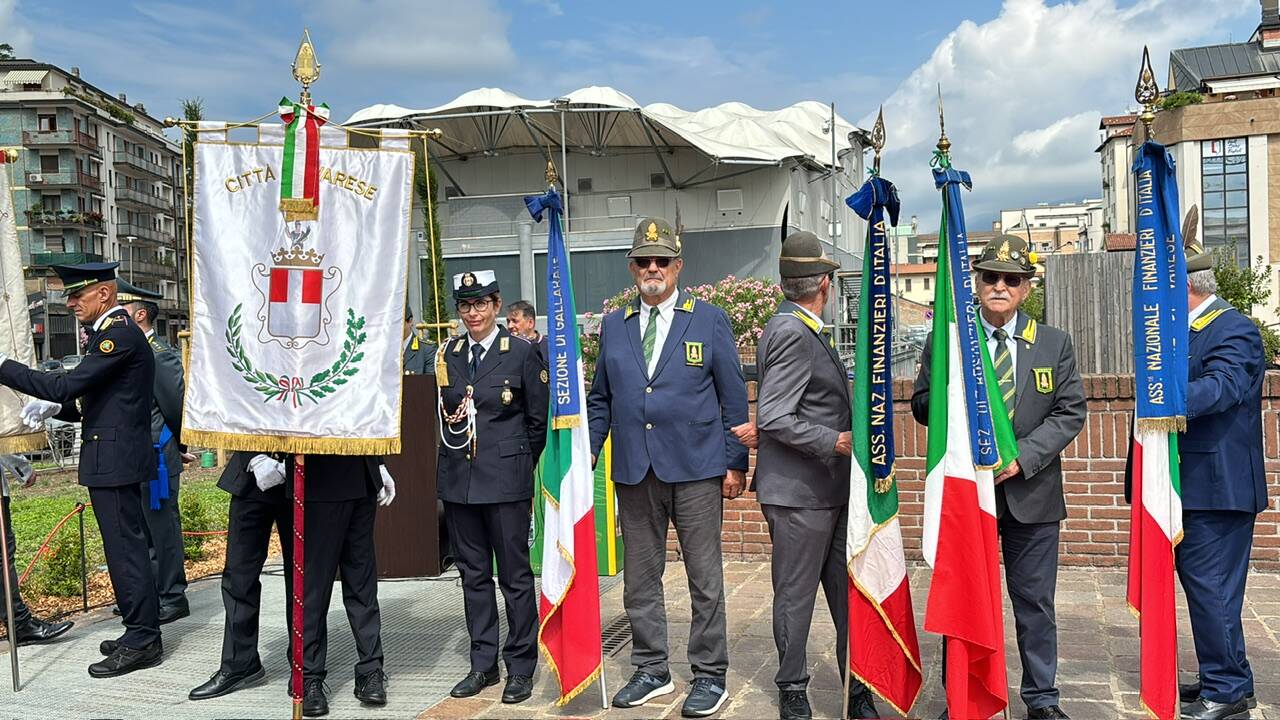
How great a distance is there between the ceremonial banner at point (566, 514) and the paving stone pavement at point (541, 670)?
36 cm

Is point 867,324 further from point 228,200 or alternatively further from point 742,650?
point 228,200

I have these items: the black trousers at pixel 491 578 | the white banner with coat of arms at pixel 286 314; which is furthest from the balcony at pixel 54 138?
the black trousers at pixel 491 578

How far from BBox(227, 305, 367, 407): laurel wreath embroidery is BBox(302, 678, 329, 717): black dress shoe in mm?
1426

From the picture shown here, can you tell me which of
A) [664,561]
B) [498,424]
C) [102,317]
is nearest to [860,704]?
[664,561]

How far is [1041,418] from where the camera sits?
4551 mm

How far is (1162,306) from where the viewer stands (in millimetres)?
4320

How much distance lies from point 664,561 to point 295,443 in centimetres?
187

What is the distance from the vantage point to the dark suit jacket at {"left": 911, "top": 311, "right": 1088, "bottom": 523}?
445cm

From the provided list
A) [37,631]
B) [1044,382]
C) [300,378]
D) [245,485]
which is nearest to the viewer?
[1044,382]

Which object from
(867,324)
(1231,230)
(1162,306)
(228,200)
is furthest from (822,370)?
(1231,230)

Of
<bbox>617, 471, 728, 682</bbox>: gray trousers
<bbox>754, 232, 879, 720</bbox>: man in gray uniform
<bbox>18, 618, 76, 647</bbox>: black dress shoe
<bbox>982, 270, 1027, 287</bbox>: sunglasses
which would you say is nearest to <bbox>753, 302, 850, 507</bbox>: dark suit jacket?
<bbox>754, 232, 879, 720</bbox>: man in gray uniform

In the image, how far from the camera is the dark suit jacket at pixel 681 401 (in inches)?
195

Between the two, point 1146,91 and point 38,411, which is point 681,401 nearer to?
point 1146,91

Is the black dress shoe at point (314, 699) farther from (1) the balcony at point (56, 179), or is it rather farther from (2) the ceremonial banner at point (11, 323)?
(1) the balcony at point (56, 179)
